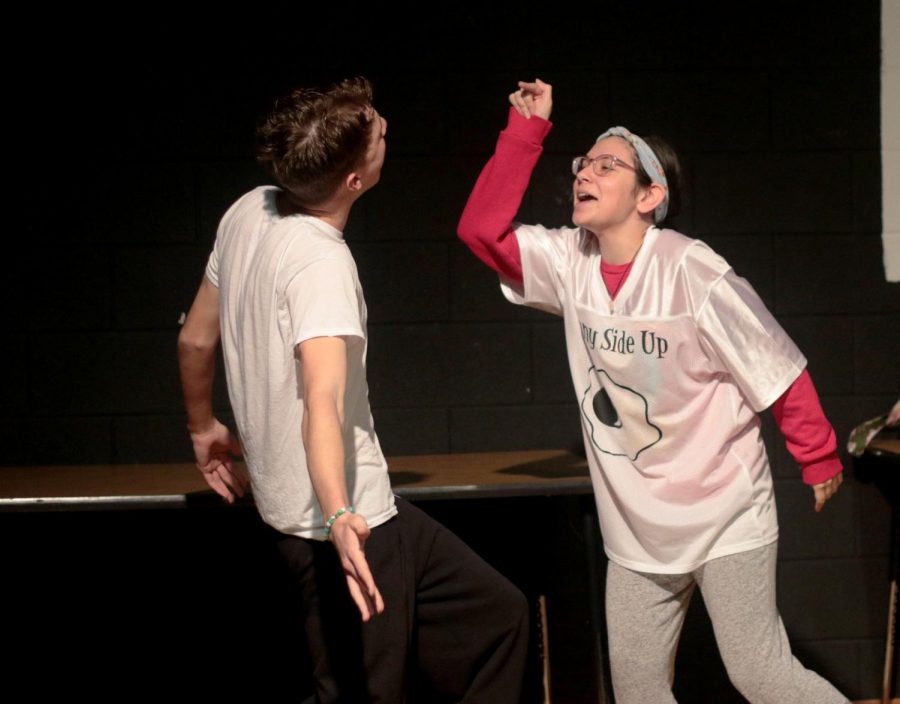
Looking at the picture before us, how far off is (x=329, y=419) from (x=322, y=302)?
0.65 feet

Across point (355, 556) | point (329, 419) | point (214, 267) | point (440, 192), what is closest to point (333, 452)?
point (329, 419)

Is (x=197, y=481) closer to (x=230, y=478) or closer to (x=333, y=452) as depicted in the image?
(x=230, y=478)

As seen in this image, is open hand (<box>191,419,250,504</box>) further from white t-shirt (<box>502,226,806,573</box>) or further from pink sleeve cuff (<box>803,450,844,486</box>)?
pink sleeve cuff (<box>803,450,844,486</box>)

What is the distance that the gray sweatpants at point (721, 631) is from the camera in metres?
2.25

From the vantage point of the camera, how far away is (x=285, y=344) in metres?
1.91

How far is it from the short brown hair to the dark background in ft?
3.50

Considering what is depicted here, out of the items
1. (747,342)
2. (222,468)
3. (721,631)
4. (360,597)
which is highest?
(747,342)

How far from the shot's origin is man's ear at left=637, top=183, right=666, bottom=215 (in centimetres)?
231

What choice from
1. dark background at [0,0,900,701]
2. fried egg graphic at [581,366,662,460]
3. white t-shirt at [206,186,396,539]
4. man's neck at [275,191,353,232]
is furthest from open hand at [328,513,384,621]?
dark background at [0,0,900,701]

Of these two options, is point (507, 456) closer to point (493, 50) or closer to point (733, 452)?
point (733, 452)

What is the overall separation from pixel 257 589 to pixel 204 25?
1.55 meters

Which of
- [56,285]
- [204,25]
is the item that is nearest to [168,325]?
[56,285]

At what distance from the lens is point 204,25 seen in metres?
2.99

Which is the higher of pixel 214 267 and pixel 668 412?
pixel 214 267
